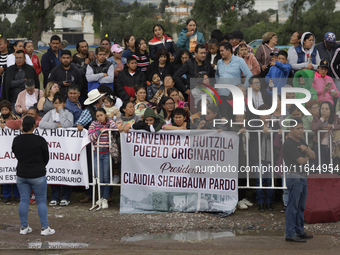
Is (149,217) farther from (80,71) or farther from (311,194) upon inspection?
(80,71)

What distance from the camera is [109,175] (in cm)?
897

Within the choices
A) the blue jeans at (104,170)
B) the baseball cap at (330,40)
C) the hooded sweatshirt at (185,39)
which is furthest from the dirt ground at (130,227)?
the hooded sweatshirt at (185,39)

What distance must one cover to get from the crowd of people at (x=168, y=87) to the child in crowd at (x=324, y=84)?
2 centimetres

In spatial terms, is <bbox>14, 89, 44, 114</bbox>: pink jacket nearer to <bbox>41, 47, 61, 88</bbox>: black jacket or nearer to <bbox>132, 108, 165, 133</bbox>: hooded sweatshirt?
<bbox>41, 47, 61, 88</bbox>: black jacket

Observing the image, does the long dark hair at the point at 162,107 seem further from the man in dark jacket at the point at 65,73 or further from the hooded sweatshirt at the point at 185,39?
the hooded sweatshirt at the point at 185,39

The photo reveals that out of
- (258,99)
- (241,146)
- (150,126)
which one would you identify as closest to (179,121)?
(150,126)

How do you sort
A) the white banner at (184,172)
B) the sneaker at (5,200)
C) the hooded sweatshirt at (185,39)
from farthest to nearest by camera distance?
the hooded sweatshirt at (185,39) < the sneaker at (5,200) < the white banner at (184,172)

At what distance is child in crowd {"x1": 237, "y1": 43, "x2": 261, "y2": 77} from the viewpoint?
1048 cm

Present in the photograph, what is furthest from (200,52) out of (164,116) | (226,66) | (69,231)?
(69,231)

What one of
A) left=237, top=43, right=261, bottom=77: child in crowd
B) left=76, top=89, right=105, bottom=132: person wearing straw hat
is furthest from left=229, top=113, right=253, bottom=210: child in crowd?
left=76, top=89, right=105, bottom=132: person wearing straw hat

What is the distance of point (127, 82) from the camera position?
35.0 ft

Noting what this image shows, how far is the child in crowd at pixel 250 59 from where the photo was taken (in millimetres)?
10475

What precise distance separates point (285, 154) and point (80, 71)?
559cm

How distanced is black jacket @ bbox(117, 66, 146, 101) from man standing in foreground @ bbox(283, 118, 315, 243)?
4.51 metres
